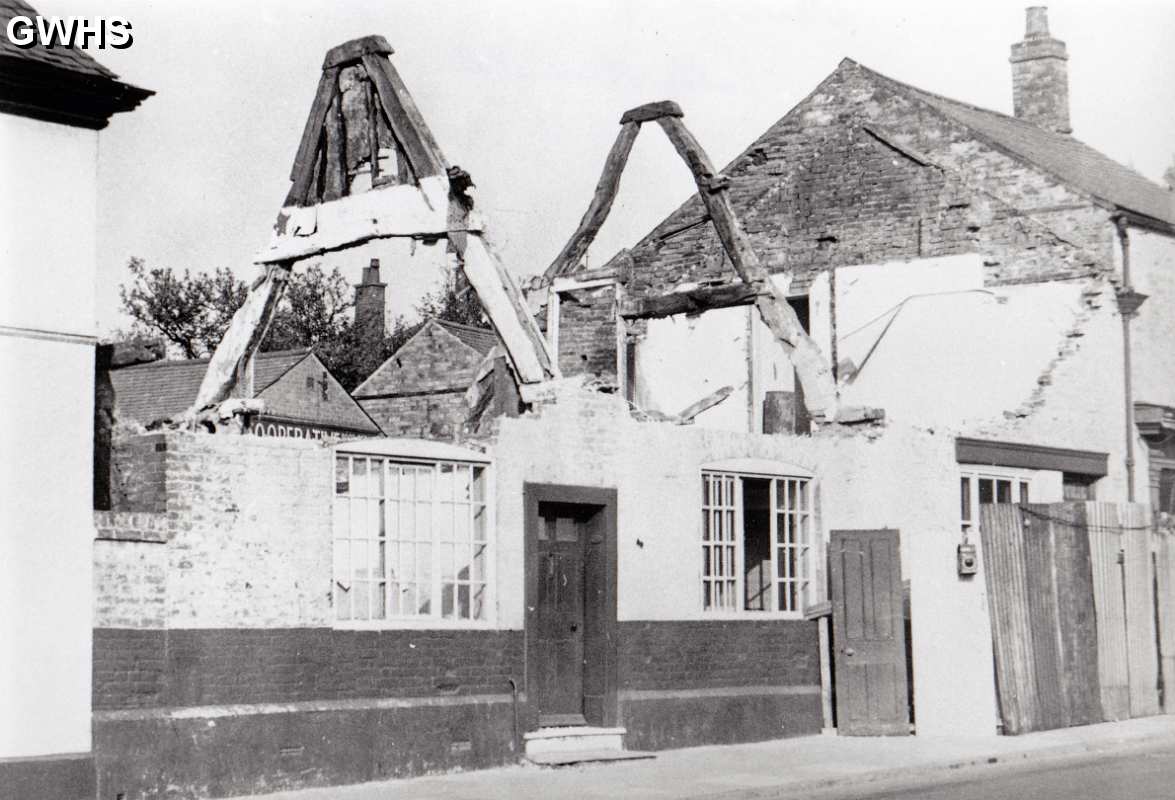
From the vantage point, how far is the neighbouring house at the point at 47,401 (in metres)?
12.3

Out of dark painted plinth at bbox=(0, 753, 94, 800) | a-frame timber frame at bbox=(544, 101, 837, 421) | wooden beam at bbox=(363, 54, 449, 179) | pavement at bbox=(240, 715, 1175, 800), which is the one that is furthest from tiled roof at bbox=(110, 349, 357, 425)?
dark painted plinth at bbox=(0, 753, 94, 800)

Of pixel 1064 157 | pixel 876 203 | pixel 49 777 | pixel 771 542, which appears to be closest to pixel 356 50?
pixel 771 542

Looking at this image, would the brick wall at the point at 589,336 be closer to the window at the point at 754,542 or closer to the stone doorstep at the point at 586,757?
the window at the point at 754,542

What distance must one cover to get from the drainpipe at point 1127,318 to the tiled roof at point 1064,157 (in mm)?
521

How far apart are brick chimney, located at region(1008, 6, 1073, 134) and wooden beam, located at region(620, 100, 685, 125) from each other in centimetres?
1279

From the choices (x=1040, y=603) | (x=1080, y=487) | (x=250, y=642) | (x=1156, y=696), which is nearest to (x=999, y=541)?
(x=1040, y=603)

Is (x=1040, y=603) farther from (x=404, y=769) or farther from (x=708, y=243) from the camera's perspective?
(x=708, y=243)

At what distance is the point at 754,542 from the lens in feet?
64.0

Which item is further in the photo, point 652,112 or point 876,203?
point 876,203

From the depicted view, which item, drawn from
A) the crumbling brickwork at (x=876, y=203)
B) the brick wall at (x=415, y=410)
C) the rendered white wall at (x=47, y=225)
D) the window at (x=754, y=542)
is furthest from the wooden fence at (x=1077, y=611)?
the brick wall at (x=415, y=410)

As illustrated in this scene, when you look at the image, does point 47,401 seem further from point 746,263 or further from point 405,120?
point 746,263

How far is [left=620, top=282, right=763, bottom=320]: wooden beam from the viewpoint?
2077 cm

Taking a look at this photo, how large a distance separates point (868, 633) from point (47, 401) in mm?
9296

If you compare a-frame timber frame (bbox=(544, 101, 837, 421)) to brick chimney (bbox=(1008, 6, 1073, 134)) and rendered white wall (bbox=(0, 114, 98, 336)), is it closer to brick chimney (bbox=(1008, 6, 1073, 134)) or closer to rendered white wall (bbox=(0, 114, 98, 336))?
rendered white wall (bbox=(0, 114, 98, 336))
